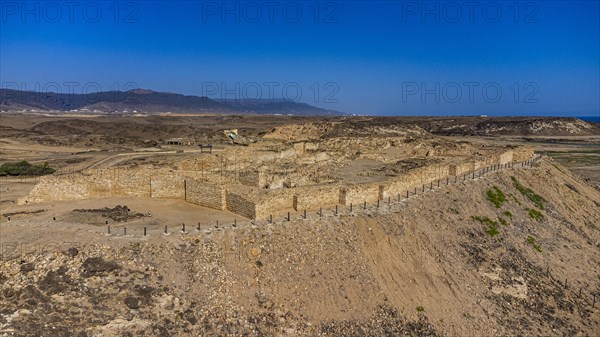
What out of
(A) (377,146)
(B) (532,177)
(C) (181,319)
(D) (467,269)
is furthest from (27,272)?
(A) (377,146)

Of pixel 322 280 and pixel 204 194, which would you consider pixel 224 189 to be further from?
pixel 322 280

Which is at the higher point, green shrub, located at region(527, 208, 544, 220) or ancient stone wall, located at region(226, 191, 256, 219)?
ancient stone wall, located at region(226, 191, 256, 219)

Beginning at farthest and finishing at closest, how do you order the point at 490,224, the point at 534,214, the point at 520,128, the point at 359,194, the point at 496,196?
1. the point at 520,128
2. the point at 496,196
3. the point at 534,214
4. the point at 490,224
5. the point at 359,194

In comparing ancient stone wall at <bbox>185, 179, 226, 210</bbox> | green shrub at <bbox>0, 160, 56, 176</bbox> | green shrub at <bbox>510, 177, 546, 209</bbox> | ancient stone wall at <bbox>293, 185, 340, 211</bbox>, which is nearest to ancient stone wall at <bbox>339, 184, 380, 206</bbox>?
ancient stone wall at <bbox>293, 185, 340, 211</bbox>

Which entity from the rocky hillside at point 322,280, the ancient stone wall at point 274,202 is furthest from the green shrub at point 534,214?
the ancient stone wall at point 274,202

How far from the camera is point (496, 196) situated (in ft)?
68.7

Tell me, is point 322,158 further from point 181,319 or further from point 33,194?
point 181,319

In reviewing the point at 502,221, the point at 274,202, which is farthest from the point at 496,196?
the point at 274,202

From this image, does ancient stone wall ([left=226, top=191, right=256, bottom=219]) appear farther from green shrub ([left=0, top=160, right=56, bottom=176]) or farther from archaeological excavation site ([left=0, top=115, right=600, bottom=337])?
green shrub ([left=0, top=160, right=56, bottom=176])

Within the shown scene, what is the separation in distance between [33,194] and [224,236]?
980 cm

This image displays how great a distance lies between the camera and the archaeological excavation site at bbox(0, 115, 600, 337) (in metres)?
10.8

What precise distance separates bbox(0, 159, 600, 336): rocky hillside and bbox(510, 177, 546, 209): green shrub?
3356mm

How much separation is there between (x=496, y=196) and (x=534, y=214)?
1.80 metres

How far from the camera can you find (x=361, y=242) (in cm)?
1479
